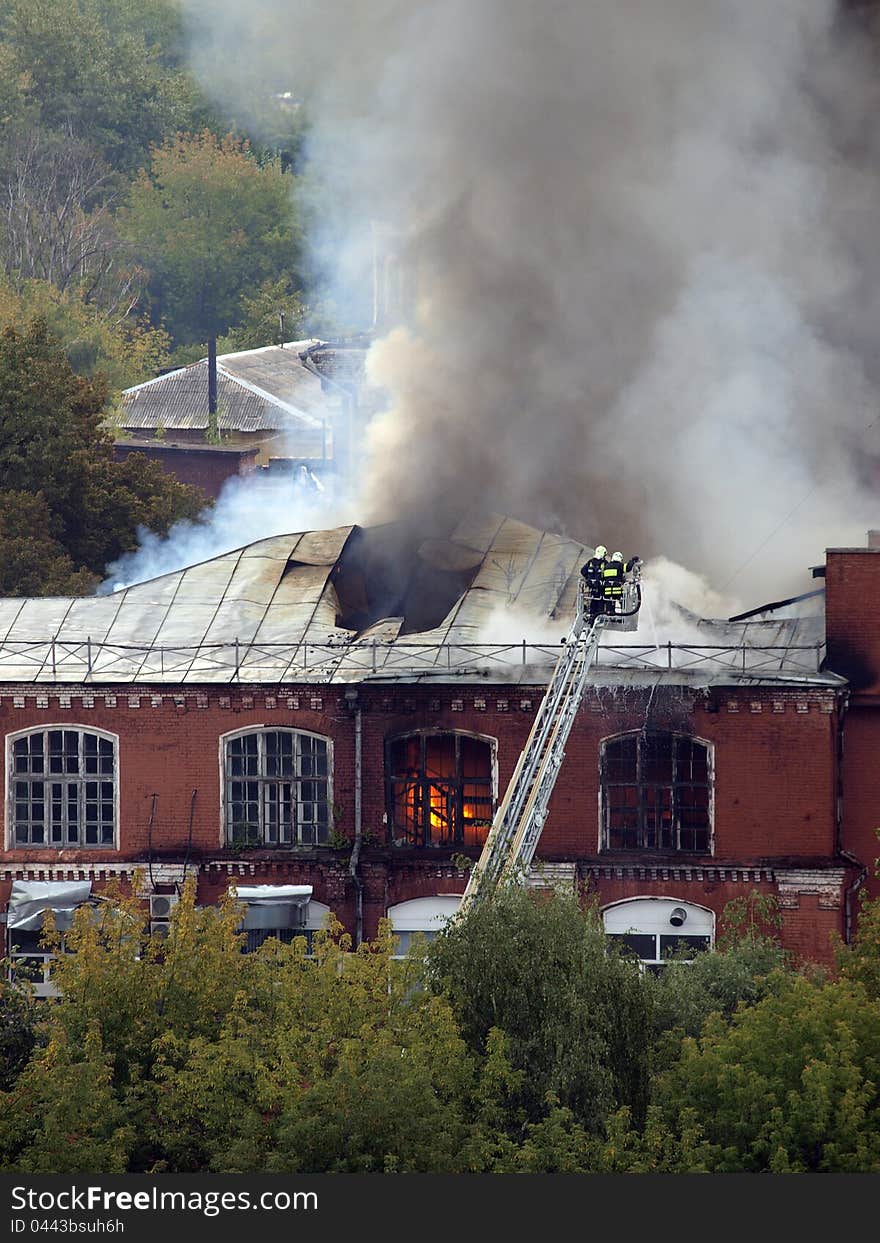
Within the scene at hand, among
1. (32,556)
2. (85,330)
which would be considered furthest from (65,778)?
(85,330)

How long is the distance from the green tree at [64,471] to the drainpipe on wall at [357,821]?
1434 centimetres

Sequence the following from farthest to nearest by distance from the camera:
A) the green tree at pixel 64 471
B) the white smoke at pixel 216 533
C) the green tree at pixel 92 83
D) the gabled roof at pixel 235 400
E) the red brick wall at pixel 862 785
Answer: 1. the green tree at pixel 92 83
2. the gabled roof at pixel 235 400
3. the green tree at pixel 64 471
4. the white smoke at pixel 216 533
5. the red brick wall at pixel 862 785

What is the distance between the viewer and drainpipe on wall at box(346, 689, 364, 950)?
35.3 metres

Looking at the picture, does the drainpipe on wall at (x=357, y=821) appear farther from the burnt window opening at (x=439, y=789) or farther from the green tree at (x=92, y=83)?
the green tree at (x=92, y=83)

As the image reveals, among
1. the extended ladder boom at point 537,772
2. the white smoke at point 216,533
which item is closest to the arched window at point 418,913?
the extended ladder boom at point 537,772

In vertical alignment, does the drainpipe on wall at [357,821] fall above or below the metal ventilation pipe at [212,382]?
below

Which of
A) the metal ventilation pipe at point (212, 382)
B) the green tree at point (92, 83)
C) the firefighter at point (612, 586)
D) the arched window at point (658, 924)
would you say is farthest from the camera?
the green tree at point (92, 83)

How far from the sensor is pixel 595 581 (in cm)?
3344

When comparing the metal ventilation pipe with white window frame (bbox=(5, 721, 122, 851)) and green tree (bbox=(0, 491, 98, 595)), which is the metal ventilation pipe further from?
white window frame (bbox=(5, 721, 122, 851))

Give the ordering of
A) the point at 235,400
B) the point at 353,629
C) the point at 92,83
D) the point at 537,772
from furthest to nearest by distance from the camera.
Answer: the point at 92,83, the point at 235,400, the point at 353,629, the point at 537,772

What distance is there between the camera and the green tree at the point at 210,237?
4131 inches

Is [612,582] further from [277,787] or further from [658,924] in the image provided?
[277,787]

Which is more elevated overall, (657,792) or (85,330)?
(85,330)

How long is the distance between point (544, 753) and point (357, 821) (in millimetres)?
3390
